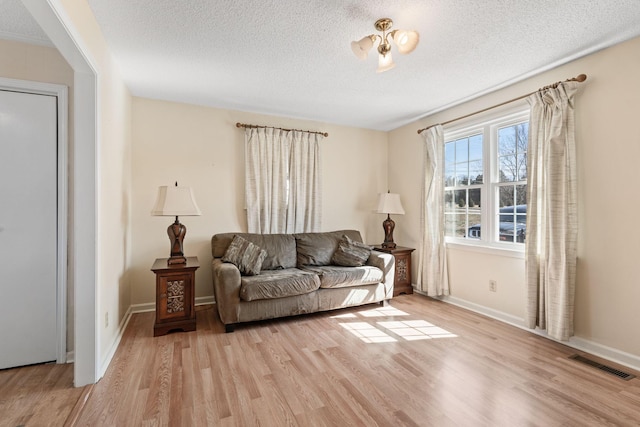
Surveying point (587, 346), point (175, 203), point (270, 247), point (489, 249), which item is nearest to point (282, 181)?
point (270, 247)

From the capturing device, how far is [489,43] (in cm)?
231

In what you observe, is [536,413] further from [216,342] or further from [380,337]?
[216,342]

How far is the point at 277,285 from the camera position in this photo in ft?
9.73

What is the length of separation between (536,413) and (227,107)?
404 cm

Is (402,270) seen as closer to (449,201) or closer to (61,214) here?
(449,201)

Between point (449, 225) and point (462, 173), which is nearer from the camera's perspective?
point (462, 173)

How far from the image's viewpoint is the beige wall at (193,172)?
344 cm

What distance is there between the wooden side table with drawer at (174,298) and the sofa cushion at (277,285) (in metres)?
0.51

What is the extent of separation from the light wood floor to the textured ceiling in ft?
8.03

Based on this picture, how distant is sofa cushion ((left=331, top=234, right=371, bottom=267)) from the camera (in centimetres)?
367

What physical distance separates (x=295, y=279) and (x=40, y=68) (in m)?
2.65

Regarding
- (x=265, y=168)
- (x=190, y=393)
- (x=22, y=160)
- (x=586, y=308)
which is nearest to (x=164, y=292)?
(x=190, y=393)

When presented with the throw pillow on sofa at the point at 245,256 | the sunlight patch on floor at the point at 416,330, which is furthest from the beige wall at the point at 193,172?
the sunlight patch on floor at the point at 416,330

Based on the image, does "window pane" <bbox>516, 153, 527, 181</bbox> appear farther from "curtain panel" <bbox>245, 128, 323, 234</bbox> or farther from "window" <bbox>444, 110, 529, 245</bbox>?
"curtain panel" <bbox>245, 128, 323, 234</bbox>
